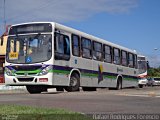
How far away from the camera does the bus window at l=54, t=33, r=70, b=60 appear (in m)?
18.6

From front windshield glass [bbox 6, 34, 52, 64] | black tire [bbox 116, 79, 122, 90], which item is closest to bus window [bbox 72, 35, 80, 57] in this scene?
front windshield glass [bbox 6, 34, 52, 64]

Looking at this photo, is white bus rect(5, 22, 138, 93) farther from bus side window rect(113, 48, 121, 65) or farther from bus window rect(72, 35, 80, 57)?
bus side window rect(113, 48, 121, 65)

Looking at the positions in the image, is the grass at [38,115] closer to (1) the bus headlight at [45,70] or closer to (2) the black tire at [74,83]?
(1) the bus headlight at [45,70]

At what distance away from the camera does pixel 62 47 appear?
19125 millimetres

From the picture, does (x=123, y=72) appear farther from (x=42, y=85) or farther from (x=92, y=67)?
(x=42, y=85)

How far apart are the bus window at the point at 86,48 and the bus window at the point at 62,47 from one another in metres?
1.99

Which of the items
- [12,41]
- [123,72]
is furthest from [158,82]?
[12,41]

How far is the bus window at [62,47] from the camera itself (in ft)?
61.0

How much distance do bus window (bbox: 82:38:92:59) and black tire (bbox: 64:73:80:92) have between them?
4.94 feet

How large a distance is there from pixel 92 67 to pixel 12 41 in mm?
5199

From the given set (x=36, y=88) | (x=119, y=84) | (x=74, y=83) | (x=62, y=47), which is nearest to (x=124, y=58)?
(x=119, y=84)

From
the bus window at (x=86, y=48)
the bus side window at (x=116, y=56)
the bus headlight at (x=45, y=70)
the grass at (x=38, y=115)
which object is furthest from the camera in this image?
the bus side window at (x=116, y=56)

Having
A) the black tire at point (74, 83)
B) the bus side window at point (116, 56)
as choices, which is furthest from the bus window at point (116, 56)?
the black tire at point (74, 83)

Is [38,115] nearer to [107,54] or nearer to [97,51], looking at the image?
[97,51]
